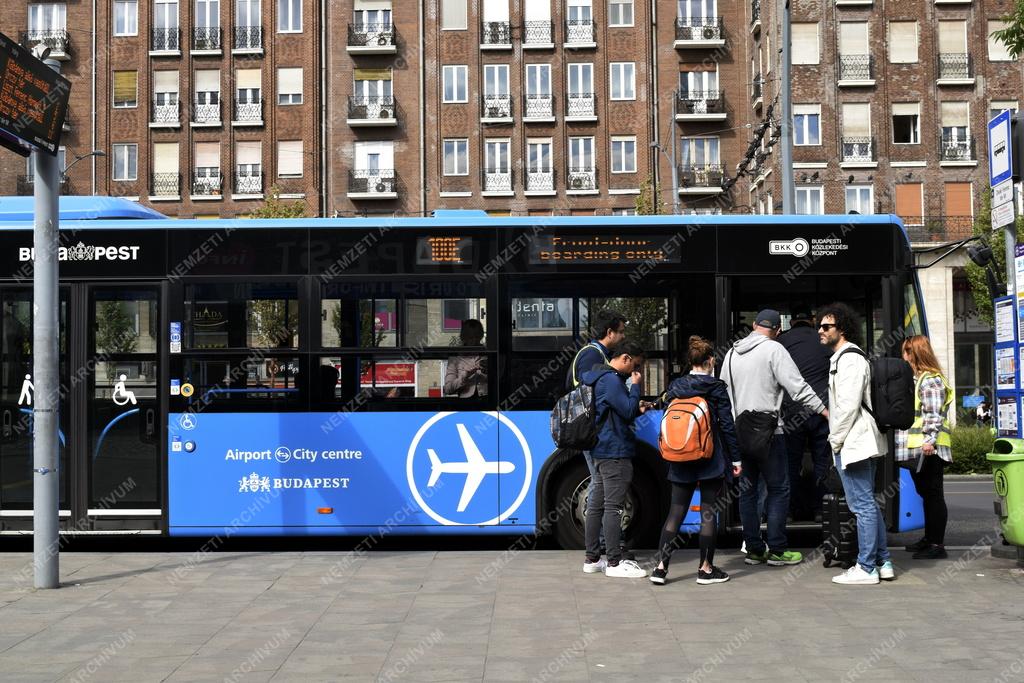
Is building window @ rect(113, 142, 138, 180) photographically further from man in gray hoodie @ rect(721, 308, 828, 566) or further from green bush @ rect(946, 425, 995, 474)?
man in gray hoodie @ rect(721, 308, 828, 566)

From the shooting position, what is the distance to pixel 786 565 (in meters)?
8.96

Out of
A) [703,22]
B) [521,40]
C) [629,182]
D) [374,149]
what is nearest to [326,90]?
[374,149]

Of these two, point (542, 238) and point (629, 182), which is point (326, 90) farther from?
point (542, 238)

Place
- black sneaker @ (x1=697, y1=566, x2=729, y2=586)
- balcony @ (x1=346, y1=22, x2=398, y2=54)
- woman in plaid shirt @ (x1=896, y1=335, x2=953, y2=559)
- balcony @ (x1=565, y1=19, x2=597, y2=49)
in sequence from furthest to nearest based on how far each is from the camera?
balcony @ (x1=565, y1=19, x2=597, y2=49)
balcony @ (x1=346, y1=22, x2=398, y2=54)
woman in plaid shirt @ (x1=896, y1=335, x2=953, y2=559)
black sneaker @ (x1=697, y1=566, x2=729, y2=586)

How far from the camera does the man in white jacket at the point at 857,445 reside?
809cm

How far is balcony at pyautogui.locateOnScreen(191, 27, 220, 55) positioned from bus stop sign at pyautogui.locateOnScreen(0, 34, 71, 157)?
40647mm

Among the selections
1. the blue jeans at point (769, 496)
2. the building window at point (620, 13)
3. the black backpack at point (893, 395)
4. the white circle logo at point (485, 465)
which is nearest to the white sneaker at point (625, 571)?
the blue jeans at point (769, 496)

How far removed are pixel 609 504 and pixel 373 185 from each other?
1526 inches

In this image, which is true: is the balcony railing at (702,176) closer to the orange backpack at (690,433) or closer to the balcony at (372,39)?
the balcony at (372,39)

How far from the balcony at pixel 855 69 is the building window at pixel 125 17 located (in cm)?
2880

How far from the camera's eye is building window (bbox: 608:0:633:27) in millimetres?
46906

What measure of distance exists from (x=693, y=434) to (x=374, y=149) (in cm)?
3975

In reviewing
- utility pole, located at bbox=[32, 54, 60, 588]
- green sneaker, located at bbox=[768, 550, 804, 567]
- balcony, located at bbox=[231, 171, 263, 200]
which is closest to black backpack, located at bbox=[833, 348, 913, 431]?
green sneaker, located at bbox=[768, 550, 804, 567]

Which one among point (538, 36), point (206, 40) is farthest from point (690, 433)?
point (206, 40)
